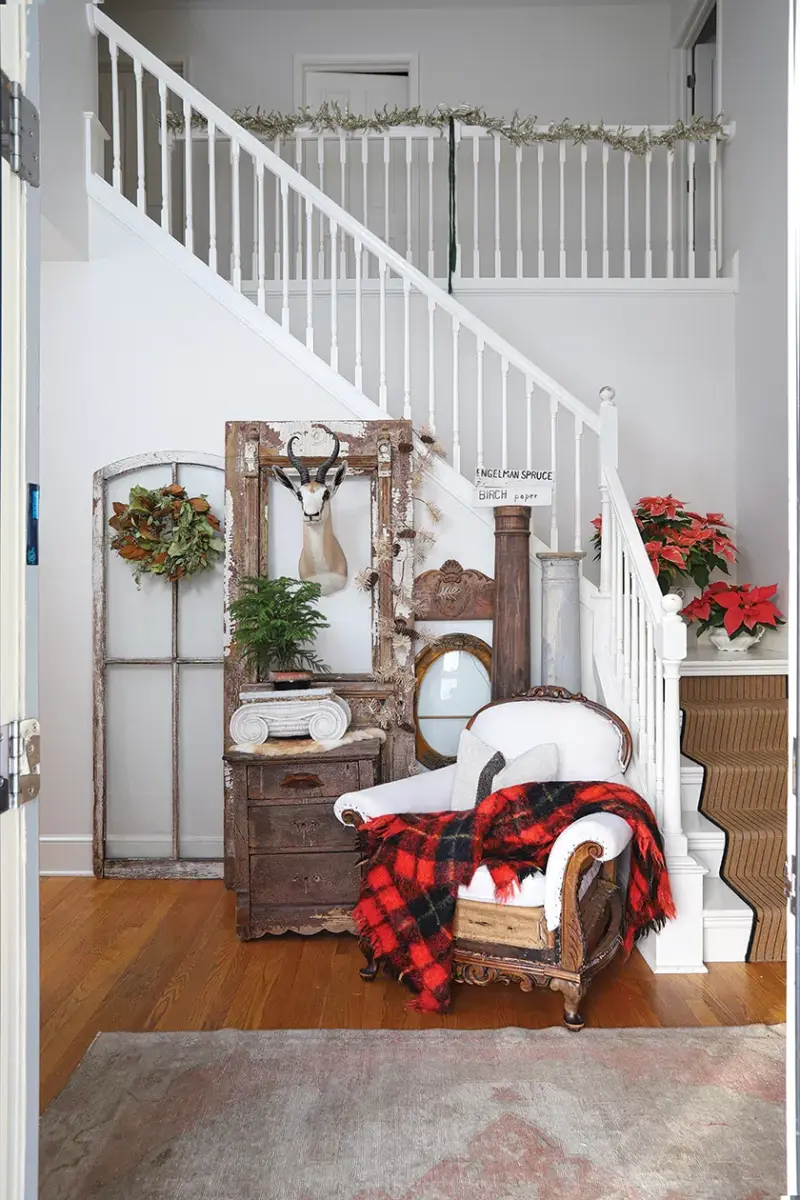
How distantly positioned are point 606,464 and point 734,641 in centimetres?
119

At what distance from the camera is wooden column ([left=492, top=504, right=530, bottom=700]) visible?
3.95m

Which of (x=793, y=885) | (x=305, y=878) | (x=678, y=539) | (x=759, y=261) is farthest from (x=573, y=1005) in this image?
(x=759, y=261)

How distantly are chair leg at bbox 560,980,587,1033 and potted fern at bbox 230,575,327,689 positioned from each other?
157cm

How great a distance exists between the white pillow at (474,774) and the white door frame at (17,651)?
211 centimetres

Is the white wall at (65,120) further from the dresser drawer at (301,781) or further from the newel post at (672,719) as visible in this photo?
the newel post at (672,719)

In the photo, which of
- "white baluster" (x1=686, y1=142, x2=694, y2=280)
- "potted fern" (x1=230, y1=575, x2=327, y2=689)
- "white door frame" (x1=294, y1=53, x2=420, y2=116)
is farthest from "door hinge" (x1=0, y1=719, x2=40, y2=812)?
"white door frame" (x1=294, y1=53, x2=420, y2=116)

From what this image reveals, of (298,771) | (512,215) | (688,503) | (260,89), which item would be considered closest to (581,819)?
(298,771)

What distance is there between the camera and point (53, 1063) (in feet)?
8.35

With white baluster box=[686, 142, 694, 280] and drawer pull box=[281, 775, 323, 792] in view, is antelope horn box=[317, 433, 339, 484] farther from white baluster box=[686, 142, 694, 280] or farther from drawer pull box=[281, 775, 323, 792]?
white baluster box=[686, 142, 694, 280]

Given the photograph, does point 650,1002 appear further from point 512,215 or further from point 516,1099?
point 512,215

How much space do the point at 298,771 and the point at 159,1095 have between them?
1.31m

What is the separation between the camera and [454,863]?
2924mm

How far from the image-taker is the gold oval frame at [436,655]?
4.11 metres

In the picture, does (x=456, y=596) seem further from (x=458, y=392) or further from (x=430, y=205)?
(x=430, y=205)
